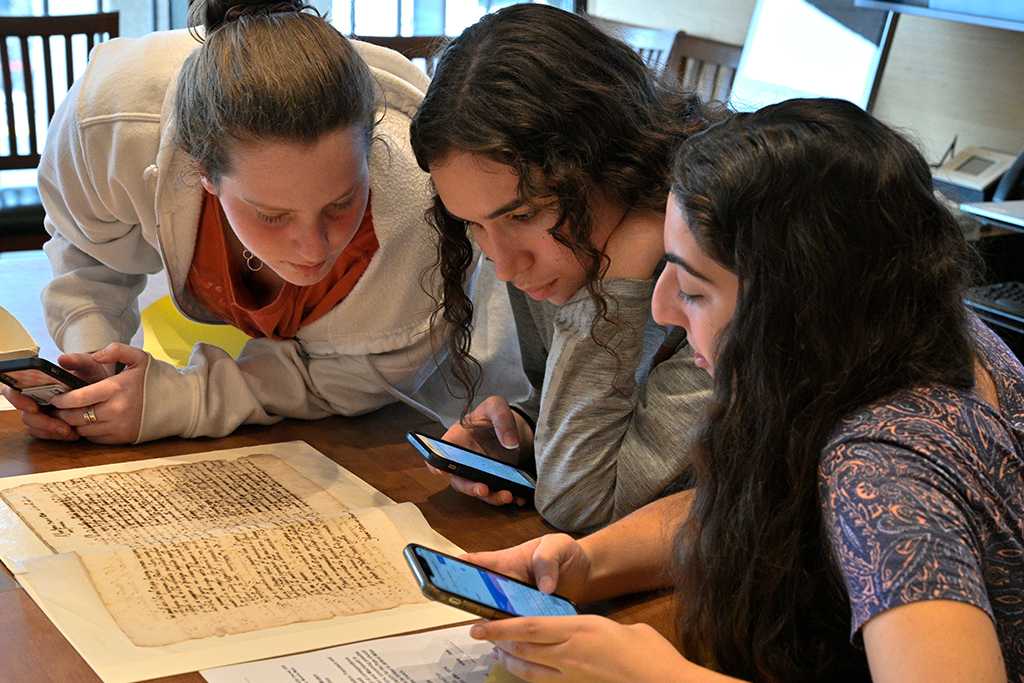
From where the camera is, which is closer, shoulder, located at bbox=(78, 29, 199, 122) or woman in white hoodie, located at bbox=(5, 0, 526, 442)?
woman in white hoodie, located at bbox=(5, 0, 526, 442)

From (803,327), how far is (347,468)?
0.62 meters

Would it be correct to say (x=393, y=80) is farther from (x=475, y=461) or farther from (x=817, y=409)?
(x=817, y=409)

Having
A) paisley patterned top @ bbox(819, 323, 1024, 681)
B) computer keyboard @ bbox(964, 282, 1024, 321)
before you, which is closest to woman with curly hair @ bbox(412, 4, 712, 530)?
paisley patterned top @ bbox(819, 323, 1024, 681)

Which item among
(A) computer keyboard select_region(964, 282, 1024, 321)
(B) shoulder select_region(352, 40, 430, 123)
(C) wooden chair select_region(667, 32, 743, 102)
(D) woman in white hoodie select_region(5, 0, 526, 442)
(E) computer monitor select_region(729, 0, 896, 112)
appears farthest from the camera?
(C) wooden chair select_region(667, 32, 743, 102)

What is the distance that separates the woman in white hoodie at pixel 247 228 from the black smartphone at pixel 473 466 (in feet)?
0.70

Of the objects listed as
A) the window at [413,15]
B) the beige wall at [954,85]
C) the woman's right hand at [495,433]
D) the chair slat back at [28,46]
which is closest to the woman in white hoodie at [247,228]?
the woman's right hand at [495,433]

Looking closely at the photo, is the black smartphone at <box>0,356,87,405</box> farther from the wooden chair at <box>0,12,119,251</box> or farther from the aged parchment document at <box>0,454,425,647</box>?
the wooden chair at <box>0,12,119,251</box>

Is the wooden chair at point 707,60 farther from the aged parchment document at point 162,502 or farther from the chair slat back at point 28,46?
the aged parchment document at point 162,502

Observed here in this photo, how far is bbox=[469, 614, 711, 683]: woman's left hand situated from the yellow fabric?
2.91 ft

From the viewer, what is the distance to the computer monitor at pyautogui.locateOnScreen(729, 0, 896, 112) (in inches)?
121

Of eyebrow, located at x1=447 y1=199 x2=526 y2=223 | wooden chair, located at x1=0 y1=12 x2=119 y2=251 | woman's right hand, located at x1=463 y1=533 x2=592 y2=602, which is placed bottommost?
wooden chair, located at x1=0 y1=12 x2=119 y2=251

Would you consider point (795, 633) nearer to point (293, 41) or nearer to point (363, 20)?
point (293, 41)

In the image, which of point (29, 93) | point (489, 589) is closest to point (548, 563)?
point (489, 589)

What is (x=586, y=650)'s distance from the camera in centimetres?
74
